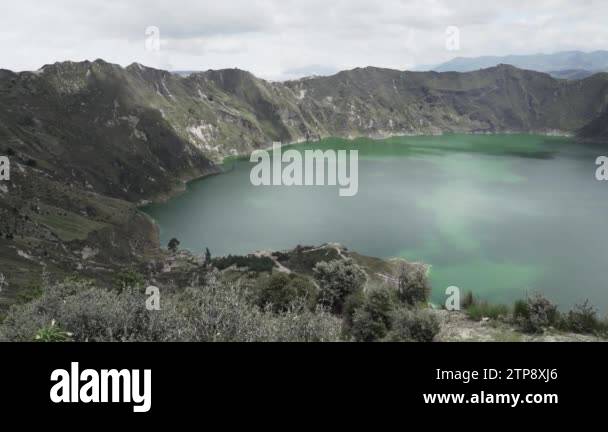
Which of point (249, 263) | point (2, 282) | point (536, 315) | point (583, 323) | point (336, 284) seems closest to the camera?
point (583, 323)

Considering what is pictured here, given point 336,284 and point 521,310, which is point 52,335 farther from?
point 336,284

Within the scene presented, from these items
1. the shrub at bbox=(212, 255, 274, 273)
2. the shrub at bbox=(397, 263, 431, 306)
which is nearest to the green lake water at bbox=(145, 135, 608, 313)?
the shrub at bbox=(212, 255, 274, 273)

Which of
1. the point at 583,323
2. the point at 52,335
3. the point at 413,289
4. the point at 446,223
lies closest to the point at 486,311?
the point at 583,323

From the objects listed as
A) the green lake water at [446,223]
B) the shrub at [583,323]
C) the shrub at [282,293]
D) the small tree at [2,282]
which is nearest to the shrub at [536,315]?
the shrub at [583,323]

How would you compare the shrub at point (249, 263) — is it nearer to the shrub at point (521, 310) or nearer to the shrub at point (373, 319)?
the shrub at point (373, 319)
